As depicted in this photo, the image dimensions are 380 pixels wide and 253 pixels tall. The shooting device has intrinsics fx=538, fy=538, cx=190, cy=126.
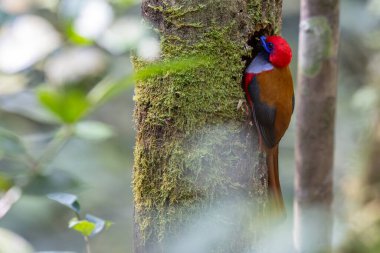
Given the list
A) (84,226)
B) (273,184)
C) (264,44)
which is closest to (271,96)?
(264,44)

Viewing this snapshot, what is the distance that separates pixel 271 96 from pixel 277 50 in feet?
0.67

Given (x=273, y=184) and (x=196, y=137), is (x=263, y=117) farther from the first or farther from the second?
(x=196, y=137)

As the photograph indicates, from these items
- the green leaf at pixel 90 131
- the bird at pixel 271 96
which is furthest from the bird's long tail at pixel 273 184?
the green leaf at pixel 90 131

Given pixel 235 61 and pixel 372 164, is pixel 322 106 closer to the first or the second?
pixel 235 61

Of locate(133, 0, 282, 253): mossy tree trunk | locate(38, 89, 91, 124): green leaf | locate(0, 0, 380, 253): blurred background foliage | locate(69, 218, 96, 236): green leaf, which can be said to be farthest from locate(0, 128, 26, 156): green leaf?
locate(133, 0, 282, 253): mossy tree trunk

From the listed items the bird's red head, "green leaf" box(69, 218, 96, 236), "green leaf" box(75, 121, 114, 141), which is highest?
the bird's red head

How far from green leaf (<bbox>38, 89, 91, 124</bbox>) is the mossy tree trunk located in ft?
3.45

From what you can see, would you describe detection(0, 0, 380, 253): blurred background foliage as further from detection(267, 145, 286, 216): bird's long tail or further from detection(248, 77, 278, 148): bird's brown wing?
detection(248, 77, 278, 148): bird's brown wing

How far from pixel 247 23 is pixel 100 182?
150 inches

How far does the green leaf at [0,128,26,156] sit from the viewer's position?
2.93 feet

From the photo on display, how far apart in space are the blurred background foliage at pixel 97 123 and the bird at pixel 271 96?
0.26 meters

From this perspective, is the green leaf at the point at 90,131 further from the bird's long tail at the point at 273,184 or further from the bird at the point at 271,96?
the bird's long tail at the point at 273,184

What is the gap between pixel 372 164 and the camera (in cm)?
515

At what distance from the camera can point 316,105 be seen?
2.38 meters
